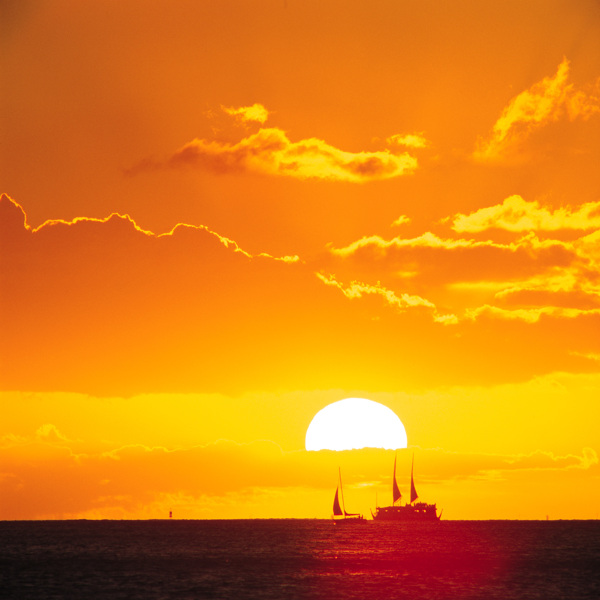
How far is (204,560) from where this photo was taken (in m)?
192

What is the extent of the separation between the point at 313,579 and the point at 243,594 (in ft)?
78.3

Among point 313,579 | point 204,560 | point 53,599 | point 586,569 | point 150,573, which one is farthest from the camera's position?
point 204,560

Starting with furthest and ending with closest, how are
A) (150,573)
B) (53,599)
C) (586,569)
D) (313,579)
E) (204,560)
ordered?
(204,560) < (586,569) < (150,573) < (313,579) < (53,599)

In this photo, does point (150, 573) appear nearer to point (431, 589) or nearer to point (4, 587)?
point (4, 587)

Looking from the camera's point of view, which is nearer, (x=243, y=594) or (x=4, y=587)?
(x=243, y=594)

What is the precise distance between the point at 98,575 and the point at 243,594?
37.9 meters

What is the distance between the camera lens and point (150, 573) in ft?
513

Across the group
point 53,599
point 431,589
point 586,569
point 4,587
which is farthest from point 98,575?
point 586,569

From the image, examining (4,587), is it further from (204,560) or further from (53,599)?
(204,560)

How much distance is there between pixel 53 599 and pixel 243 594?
68.7 feet

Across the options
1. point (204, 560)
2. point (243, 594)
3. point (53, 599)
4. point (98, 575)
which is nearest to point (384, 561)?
point (204, 560)

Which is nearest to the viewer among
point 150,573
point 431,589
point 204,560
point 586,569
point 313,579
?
point 431,589

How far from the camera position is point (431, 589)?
126250 millimetres

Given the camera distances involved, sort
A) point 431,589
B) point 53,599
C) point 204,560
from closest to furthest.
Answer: point 53,599 → point 431,589 → point 204,560
